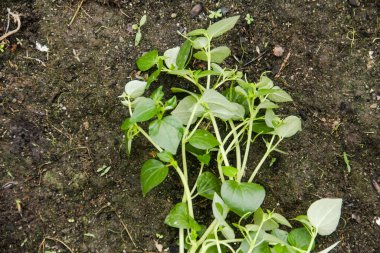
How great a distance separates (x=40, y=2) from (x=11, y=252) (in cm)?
93

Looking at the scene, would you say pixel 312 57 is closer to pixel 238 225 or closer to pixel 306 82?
pixel 306 82

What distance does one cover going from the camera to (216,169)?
6.28 feet

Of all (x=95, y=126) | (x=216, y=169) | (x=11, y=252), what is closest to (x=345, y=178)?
(x=216, y=169)

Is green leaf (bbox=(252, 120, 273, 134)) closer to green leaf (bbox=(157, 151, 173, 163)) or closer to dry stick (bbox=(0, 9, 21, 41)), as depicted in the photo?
green leaf (bbox=(157, 151, 173, 163))

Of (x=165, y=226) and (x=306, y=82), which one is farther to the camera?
(x=306, y=82)

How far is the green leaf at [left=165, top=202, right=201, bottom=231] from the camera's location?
1.72 metres

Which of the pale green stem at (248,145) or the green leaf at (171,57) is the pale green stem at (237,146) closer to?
the pale green stem at (248,145)

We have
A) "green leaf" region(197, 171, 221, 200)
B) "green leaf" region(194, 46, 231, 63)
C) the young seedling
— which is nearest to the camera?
"green leaf" region(197, 171, 221, 200)

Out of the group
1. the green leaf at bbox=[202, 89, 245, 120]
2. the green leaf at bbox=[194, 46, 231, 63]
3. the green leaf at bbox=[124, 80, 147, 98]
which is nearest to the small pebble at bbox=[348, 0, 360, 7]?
the green leaf at bbox=[194, 46, 231, 63]

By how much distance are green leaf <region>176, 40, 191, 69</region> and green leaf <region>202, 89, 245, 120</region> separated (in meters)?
0.23

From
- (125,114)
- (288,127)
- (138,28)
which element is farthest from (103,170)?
(288,127)

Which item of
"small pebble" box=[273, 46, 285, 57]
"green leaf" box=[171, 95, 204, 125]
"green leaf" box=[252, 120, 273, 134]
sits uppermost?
"small pebble" box=[273, 46, 285, 57]

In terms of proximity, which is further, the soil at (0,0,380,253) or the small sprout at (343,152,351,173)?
the small sprout at (343,152,351,173)

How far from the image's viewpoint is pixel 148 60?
189 cm
